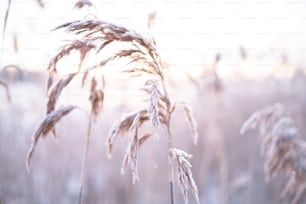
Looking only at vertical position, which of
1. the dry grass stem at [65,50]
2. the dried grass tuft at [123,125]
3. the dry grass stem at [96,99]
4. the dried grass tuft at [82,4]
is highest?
the dried grass tuft at [82,4]

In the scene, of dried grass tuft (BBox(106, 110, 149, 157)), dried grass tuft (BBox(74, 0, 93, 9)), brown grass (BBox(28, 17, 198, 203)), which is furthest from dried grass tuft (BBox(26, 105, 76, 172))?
dried grass tuft (BBox(74, 0, 93, 9))

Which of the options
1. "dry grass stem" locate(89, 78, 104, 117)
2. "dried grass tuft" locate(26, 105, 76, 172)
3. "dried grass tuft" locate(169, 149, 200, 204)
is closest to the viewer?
"dried grass tuft" locate(169, 149, 200, 204)

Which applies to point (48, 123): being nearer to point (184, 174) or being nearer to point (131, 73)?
point (131, 73)

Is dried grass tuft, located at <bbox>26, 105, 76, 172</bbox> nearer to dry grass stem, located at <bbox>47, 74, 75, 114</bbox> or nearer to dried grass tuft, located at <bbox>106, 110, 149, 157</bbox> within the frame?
dry grass stem, located at <bbox>47, 74, 75, 114</bbox>

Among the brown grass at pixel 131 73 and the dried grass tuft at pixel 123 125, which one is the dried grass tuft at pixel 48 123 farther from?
the dried grass tuft at pixel 123 125

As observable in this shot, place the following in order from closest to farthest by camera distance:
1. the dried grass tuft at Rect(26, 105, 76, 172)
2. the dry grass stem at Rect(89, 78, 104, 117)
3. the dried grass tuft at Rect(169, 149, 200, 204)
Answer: the dried grass tuft at Rect(169, 149, 200, 204), the dried grass tuft at Rect(26, 105, 76, 172), the dry grass stem at Rect(89, 78, 104, 117)

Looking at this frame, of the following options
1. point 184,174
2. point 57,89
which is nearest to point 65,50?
point 57,89

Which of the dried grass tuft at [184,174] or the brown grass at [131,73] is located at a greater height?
the brown grass at [131,73]

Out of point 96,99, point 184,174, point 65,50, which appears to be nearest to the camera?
point 184,174

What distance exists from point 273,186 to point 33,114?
155 centimetres

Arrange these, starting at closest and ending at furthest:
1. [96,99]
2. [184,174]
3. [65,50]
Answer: [184,174] < [65,50] < [96,99]

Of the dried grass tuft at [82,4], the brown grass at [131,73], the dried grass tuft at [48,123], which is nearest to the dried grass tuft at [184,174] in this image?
the brown grass at [131,73]

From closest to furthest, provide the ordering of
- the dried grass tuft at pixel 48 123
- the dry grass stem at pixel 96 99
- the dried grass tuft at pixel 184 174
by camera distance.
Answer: the dried grass tuft at pixel 184 174, the dried grass tuft at pixel 48 123, the dry grass stem at pixel 96 99

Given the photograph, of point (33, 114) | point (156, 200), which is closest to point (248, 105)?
point (156, 200)
